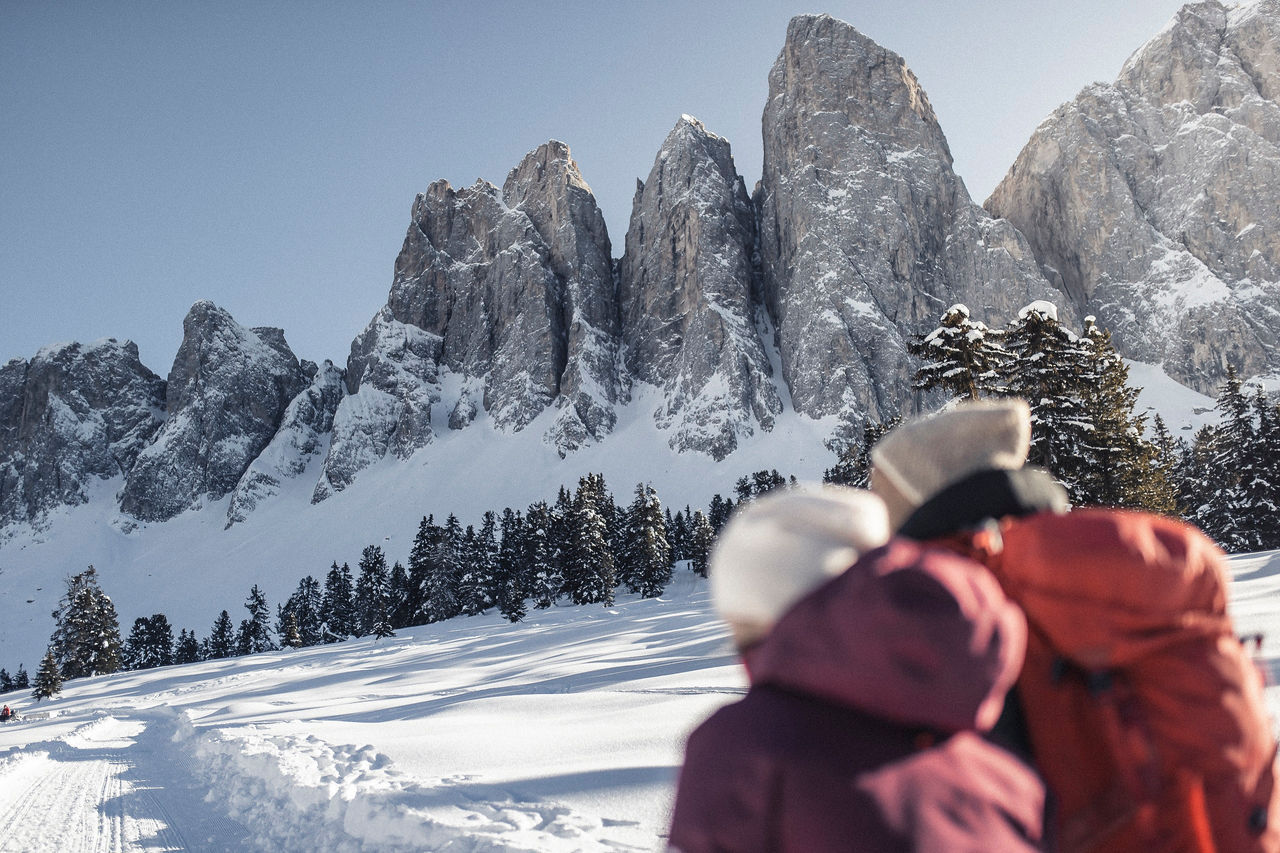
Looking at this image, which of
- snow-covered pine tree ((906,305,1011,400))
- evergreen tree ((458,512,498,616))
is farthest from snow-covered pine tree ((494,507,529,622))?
snow-covered pine tree ((906,305,1011,400))

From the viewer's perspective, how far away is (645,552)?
47750mm

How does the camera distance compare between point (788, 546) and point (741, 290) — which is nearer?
point (788, 546)

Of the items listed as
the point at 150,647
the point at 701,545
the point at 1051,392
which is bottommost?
the point at 150,647

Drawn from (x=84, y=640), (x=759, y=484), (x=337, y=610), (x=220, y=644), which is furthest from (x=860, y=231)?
(x=84, y=640)

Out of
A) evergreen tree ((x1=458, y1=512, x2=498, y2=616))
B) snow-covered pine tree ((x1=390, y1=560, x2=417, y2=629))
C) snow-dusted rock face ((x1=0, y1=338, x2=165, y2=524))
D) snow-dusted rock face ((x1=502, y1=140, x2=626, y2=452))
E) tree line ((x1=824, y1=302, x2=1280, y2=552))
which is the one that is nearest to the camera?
tree line ((x1=824, y1=302, x2=1280, y2=552))

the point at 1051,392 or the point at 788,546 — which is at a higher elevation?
the point at 1051,392

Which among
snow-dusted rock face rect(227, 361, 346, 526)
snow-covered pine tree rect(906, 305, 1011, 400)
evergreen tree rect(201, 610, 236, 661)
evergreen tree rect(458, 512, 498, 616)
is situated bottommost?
evergreen tree rect(201, 610, 236, 661)

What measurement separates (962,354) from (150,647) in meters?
74.6

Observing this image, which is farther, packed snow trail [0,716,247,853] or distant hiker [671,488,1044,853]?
packed snow trail [0,716,247,853]

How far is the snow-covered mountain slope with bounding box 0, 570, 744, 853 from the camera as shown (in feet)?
15.0

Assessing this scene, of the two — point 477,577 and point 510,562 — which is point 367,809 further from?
point 510,562

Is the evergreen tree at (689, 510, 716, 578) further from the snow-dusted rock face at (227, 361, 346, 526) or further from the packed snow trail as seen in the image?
the snow-dusted rock face at (227, 361, 346, 526)

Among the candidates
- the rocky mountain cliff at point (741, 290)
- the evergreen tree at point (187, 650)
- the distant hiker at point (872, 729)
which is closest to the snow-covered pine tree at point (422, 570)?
the evergreen tree at point (187, 650)

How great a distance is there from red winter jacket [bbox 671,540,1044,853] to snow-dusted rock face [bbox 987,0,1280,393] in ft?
381
